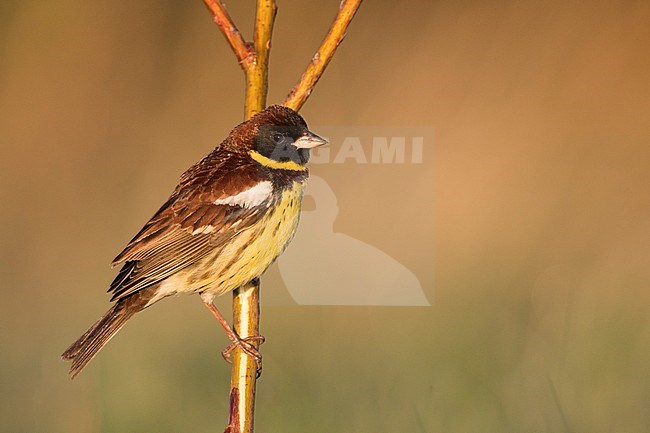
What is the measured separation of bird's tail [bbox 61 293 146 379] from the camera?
68.4 inches

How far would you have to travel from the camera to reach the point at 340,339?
2.74 meters

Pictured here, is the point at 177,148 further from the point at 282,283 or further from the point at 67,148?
the point at 282,283

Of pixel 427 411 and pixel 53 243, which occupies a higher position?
pixel 53 243

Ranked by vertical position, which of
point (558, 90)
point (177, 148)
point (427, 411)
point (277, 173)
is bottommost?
point (427, 411)

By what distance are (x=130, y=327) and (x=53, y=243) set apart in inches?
26.0

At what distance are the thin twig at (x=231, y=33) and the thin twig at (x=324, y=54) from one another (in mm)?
102

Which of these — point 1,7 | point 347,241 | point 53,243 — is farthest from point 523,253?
point 1,7

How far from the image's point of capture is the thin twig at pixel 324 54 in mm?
1646

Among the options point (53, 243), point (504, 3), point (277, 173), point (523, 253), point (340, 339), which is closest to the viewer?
point (277, 173)

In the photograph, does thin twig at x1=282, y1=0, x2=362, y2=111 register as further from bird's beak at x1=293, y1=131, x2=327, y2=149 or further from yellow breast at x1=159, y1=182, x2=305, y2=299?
yellow breast at x1=159, y1=182, x2=305, y2=299

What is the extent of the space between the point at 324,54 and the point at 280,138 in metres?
0.35

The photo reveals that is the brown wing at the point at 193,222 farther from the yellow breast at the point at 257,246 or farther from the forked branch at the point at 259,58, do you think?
the forked branch at the point at 259,58

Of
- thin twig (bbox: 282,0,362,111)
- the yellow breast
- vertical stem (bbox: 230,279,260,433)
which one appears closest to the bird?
the yellow breast

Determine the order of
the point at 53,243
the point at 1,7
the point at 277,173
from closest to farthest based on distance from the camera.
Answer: the point at 277,173, the point at 53,243, the point at 1,7
